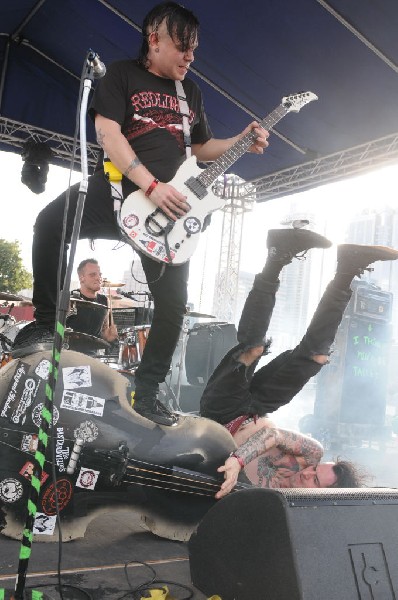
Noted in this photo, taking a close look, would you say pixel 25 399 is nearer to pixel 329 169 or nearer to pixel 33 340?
pixel 33 340

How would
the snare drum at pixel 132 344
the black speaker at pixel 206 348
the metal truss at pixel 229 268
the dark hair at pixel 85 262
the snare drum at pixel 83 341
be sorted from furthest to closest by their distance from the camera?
the metal truss at pixel 229 268 < the black speaker at pixel 206 348 < the dark hair at pixel 85 262 < the snare drum at pixel 132 344 < the snare drum at pixel 83 341

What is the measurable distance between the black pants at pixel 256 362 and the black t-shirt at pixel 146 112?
4.59 ft

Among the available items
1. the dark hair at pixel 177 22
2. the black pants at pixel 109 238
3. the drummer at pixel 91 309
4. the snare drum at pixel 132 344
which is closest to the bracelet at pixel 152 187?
the black pants at pixel 109 238

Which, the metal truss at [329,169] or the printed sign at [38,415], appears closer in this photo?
the printed sign at [38,415]

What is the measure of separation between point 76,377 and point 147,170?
1.01 metres

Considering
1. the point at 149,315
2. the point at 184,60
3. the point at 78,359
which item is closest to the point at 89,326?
the point at 149,315

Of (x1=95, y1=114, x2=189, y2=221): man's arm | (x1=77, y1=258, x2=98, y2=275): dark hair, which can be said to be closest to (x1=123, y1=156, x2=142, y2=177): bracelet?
(x1=95, y1=114, x2=189, y2=221): man's arm

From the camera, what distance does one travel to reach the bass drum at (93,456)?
203cm

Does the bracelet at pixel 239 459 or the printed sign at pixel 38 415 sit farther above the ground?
the printed sign at pixel 38 415

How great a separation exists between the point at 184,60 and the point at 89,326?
11.0 feet

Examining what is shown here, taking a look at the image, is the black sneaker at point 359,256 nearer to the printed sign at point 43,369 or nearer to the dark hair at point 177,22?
the dark hair at point 177,22

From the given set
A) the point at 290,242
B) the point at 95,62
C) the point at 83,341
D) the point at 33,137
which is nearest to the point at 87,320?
the point at 83,341

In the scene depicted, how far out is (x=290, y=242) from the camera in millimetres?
3400

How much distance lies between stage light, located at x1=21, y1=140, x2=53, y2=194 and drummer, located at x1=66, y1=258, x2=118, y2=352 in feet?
6.50
